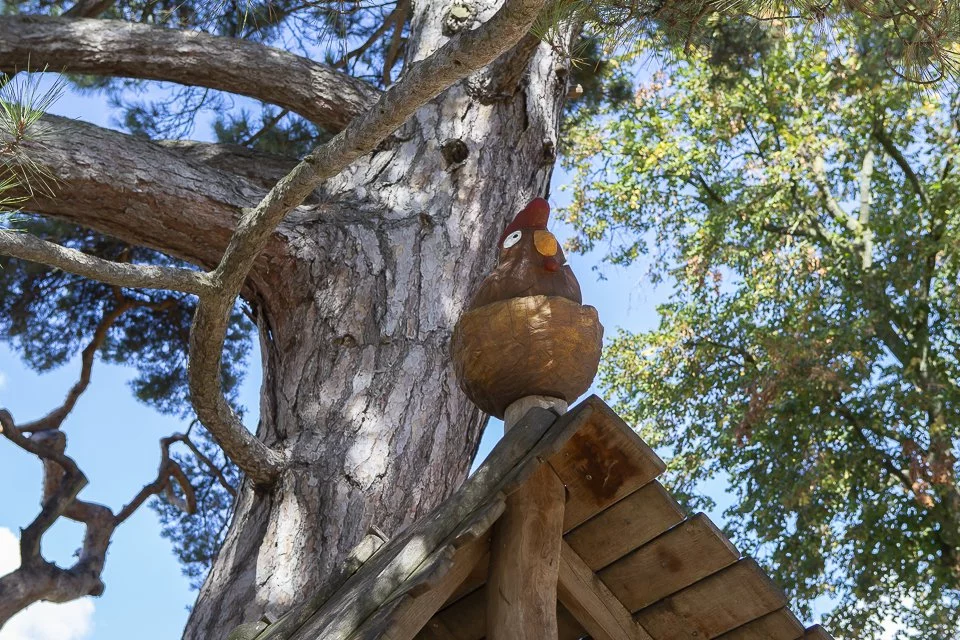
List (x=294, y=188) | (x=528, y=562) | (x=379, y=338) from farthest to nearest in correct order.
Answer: (x=379, y=338) → (x=294, y=188) → (x=528, y=562)

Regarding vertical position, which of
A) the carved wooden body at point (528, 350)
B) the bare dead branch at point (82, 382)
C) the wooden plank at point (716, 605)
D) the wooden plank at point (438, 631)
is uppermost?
the bare dead branch at point (82, 382)

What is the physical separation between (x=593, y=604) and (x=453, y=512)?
0.50m

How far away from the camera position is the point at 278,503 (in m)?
3.31

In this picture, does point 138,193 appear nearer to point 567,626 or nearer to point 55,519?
point 567,626

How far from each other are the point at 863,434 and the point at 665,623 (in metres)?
7.80

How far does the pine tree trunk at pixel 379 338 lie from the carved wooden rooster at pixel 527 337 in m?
1.04

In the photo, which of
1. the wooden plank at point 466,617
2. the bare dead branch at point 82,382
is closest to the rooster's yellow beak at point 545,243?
the wooden plank at point 466,617

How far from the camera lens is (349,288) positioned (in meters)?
3.76

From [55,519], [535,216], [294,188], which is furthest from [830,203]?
[294,188]

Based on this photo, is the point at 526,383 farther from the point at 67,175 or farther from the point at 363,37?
the point at 363,37

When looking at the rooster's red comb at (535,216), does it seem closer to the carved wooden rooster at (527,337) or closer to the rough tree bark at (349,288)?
the carved wooden rooster at (527,337)

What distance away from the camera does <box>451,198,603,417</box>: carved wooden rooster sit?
2.27 meters

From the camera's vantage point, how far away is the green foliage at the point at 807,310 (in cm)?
855

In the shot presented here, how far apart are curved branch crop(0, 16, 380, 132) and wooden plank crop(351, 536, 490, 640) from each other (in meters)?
2.89
